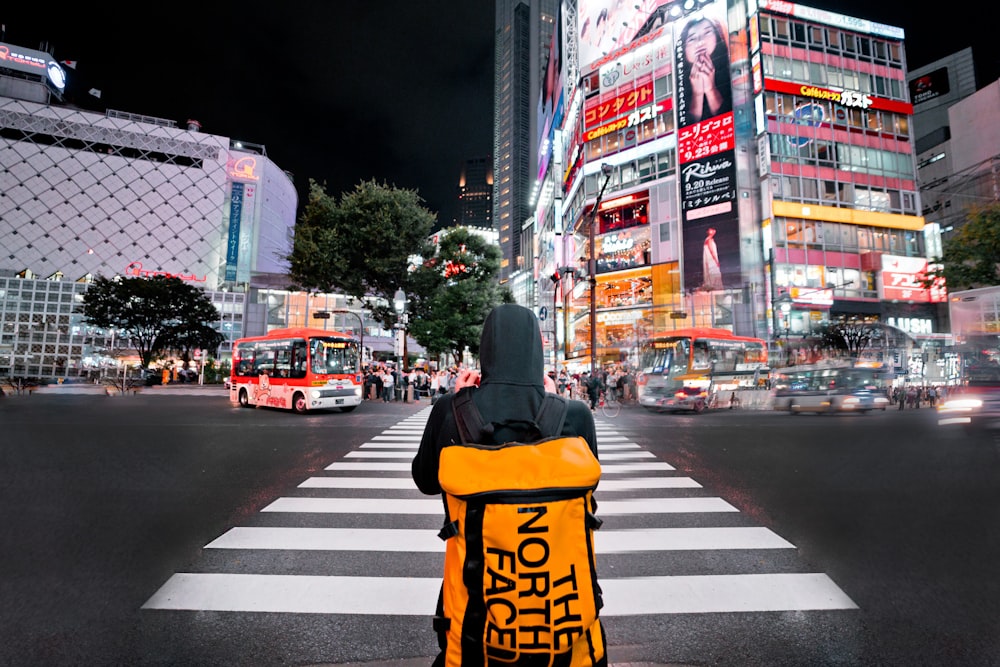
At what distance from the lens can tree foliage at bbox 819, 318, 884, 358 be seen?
114ft

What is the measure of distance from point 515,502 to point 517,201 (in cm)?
16226

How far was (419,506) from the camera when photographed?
5629 mm

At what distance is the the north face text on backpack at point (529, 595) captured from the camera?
1436 mm

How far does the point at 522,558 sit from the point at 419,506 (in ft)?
14.7

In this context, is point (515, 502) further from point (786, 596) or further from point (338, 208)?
point (338, 208)

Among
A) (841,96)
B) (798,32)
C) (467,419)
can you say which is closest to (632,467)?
(467,419)

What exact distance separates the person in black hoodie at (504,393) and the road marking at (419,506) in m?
3.83

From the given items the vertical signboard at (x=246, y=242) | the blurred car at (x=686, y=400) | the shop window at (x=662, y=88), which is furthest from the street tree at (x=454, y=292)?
the vertical signboard at (x=246, y=242)

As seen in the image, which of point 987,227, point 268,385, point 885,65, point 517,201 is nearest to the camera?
point 268,385

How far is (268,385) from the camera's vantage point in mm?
18188

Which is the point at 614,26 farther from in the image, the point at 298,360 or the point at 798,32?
the point at 298,360

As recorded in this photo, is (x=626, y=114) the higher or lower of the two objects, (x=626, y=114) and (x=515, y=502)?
the higher

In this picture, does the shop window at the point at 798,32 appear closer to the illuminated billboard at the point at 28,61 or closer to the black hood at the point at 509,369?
the black hood at the point at 509,369

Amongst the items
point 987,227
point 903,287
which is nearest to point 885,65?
point 903,287
